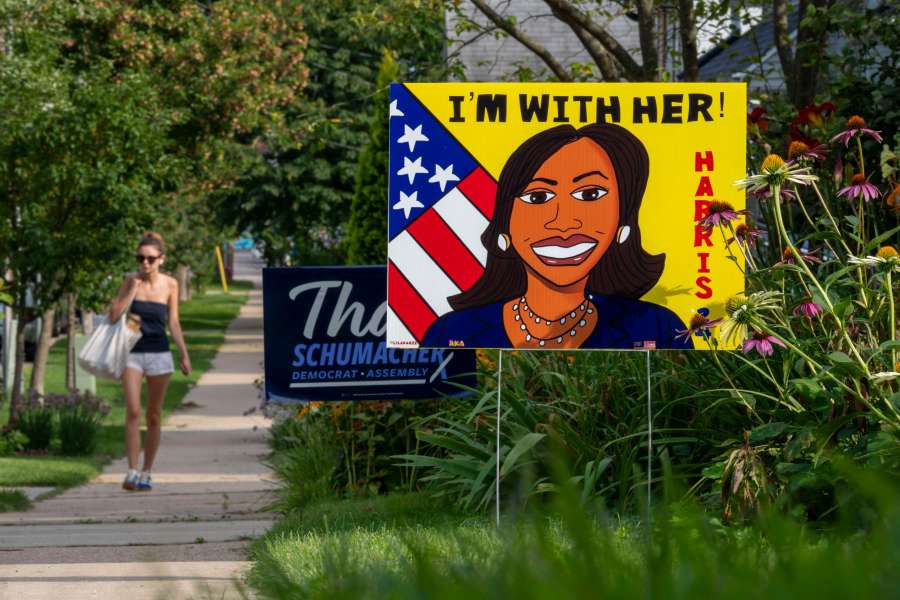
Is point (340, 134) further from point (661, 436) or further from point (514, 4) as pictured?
point (661, 436)

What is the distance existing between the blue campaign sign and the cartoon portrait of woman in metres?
1.72

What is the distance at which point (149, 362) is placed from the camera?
10695 millimetres

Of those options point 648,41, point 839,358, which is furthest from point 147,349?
point 839,358

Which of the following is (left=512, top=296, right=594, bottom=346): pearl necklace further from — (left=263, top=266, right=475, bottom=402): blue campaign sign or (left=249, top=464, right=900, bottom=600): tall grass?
(left=249, top=464, right=900, bottom=600): tall grass

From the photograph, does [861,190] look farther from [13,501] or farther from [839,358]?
[13,501]

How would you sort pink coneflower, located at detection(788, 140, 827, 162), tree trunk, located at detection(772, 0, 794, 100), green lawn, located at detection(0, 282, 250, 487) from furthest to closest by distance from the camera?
green lawn, located at detection(0, 282, 250, 487)
tree trunk, located at detection(772, 0, 794, 100)
pink coneflower, located at detection(788, 140, 827, 162)

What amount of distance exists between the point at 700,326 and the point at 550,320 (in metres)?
0.75

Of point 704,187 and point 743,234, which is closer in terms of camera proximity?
point 743,234

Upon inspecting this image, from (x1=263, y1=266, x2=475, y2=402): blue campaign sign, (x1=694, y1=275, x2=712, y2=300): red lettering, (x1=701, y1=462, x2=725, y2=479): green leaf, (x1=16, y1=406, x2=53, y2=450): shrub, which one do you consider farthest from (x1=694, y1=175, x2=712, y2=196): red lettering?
(x1=16, y1=406, x2=53, y2=450): shrub

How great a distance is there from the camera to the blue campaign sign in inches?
325

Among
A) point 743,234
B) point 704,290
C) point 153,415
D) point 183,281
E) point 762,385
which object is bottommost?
point 153,415

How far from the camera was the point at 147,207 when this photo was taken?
563 inches

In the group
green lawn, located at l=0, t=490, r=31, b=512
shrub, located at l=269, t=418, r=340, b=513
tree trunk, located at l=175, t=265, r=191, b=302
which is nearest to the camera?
shrub, located at l=269, t=418, r=340, b=513

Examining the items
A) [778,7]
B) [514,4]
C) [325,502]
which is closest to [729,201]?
[325,502]
